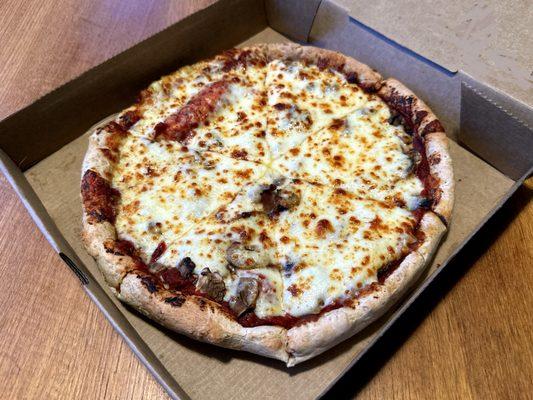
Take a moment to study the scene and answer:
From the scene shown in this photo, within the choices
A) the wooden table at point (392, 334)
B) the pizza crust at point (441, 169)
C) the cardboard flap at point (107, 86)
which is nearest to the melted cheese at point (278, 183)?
the pizza crust at point (441, 169)

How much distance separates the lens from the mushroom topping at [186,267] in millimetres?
1975

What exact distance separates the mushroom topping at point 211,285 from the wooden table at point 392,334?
17.2 inches

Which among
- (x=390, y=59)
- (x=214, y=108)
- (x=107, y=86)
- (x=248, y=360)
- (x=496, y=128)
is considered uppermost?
(x=107, y=86)

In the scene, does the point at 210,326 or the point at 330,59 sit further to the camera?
the point at 330,59

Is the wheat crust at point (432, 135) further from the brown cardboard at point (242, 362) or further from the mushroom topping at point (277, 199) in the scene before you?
the mushroom topping at point (277, 199)

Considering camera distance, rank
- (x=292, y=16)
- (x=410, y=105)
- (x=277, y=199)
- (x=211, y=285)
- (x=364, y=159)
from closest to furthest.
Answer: (x=211, y=285), (x=277, y=199), (x=364, y=159), (x=410, y=105), (x=292, y=16)

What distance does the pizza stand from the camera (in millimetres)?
1889

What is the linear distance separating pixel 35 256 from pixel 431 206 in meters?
1.97

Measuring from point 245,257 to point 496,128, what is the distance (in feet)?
4.97

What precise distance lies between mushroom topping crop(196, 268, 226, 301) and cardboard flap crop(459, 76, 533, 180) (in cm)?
164

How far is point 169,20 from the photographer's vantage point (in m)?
3.36

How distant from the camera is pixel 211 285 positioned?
6.30ft

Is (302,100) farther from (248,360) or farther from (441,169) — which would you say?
(248,360)

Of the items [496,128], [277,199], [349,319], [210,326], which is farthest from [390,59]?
[210,326]
